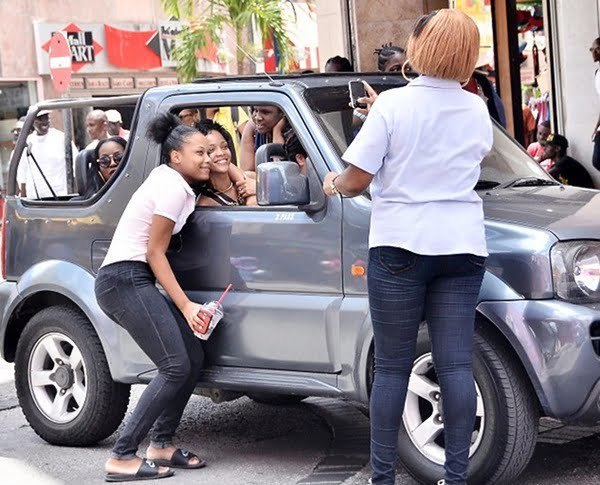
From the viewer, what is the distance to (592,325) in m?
5.47

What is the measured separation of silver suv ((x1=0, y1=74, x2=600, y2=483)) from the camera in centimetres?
555

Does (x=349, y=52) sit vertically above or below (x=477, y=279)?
above

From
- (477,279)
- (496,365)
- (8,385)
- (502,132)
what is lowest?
(8,385)

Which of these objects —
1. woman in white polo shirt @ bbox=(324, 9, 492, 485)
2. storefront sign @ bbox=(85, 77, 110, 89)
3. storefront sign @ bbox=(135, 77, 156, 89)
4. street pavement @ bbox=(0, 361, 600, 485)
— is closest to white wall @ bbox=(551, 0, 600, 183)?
street pavement @ bbox=(0, 361, 600, 485)

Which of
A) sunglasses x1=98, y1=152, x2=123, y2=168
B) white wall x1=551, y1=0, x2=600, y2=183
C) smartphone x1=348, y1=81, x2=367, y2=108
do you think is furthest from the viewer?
white wall x1=551, y1=0, x2=600, y2=183

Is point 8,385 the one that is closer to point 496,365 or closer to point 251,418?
point 251,418

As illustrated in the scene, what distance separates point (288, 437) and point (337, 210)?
1751 millimetres

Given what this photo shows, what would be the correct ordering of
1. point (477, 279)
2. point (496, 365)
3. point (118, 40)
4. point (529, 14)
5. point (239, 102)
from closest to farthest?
1. point (477, 279)
2. point (496, 365)
3. point (239, 102)
4. point (529, 14)
5. point (118, 40)

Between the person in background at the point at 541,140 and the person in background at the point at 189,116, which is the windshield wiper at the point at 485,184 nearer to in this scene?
the person in background at the point at 189,116

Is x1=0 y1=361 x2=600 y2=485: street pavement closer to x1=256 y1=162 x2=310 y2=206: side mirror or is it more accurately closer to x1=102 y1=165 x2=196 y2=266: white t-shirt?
x1=102 y1=165 x2=196 y2=266: white t-shirt

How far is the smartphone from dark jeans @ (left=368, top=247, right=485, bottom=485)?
125cm

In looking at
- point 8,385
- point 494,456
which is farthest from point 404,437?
point 8,385

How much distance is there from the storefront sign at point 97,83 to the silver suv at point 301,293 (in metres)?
22.3

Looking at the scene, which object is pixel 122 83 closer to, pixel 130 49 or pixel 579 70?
pixel 130 49
